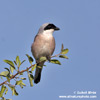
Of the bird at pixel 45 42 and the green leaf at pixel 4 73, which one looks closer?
the green leaf at pixel 4 73

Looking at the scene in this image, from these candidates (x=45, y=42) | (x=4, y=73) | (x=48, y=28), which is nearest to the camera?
(x=4, y=73)

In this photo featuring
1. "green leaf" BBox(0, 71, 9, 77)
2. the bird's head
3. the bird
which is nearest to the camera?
"green leaf" BBox(0, 71, 9, 77)

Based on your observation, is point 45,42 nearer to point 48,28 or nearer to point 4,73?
point 48,28

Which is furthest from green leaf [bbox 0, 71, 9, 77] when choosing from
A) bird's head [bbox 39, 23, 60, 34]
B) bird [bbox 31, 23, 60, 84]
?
bird's head [bbox 39, 23, 60, 34]

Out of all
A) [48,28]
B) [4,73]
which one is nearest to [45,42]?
[48,28]

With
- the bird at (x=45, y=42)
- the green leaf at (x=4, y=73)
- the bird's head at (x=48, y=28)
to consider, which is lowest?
the green leaf at (x=4, y=73)

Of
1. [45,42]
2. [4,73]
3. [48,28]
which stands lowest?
[4,73]

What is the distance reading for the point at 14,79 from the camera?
368 cm

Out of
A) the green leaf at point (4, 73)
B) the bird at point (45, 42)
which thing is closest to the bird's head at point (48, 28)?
the bird at point (45, 42)

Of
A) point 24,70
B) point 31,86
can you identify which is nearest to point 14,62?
point 24,70

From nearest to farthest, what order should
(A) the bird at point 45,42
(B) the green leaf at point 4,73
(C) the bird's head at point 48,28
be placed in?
(B) the green leaf at point 4,73
(A) the bird at point 45,42
(C) the bird's head at point 48,28

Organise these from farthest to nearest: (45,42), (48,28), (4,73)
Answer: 1. (48,28)
2. (45,42)
3. (4,73)

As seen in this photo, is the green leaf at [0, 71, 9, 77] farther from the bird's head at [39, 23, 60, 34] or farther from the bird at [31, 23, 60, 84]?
the bird's head at [39, 23, 60, 34]

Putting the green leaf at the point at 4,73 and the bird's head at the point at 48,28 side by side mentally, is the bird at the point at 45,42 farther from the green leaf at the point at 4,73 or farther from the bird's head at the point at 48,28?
the green leaf at the point at 4,73
